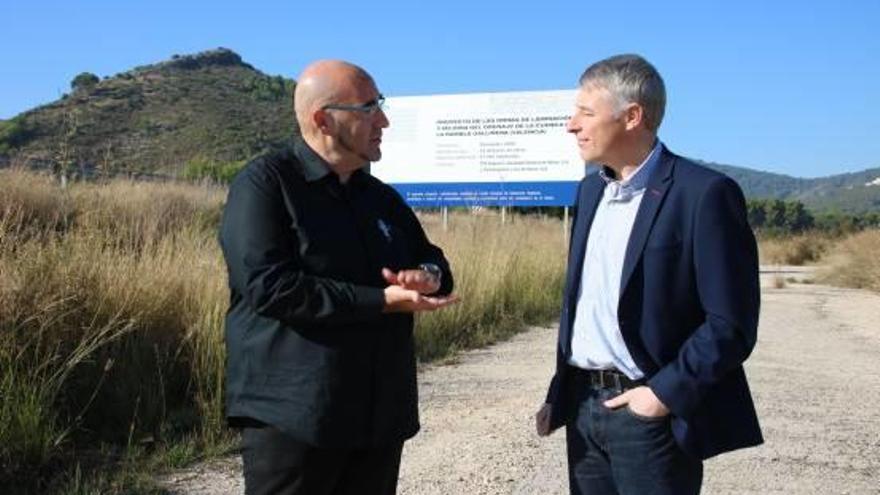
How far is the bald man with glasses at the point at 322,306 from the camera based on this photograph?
8.59 feet

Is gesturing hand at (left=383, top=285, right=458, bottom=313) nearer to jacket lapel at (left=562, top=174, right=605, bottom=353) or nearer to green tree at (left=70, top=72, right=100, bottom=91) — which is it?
jacket lapel at (left=562, top=174, right=605, bottom=353)

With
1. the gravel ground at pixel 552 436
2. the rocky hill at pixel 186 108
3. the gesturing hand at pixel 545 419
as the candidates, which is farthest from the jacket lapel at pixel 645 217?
the rocky hill at pixel 186 108

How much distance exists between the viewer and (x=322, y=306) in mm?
2570

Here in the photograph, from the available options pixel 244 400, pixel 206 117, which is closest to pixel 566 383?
pixel 244 400

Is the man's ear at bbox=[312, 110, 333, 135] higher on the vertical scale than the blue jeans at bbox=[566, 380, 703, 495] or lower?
higher

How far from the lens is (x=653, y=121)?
2727 millimetres

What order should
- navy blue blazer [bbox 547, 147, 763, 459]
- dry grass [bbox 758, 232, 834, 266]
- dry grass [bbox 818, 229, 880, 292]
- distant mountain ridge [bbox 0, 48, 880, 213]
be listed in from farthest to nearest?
distant mountain ridge [bbox 0, 48, 880, 213] → dry grass [bbox 758, 232, 834, 266] → dry grass [bbox 818, 229, 880, 292] → navy blue blazer [bbox 547, 147, 763, 459]

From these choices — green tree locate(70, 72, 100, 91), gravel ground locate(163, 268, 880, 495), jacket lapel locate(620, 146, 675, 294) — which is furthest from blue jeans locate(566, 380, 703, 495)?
green tree locate(70, 72, 100, 91)

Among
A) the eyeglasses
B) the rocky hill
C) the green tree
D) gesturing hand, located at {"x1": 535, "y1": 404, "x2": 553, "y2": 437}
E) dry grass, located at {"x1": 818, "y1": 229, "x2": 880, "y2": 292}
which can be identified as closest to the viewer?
the eyeglasses

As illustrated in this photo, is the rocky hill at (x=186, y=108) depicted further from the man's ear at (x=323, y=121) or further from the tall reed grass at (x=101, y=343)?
the man's ear at (x=323, y=121)

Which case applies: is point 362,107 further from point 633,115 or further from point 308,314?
point 633,115

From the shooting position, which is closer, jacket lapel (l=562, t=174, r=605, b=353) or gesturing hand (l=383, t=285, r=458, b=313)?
gesturing hand (l=383, t=285, r=458, b=313)

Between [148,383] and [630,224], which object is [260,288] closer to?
[630,224]

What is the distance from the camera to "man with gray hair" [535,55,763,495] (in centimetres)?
251
